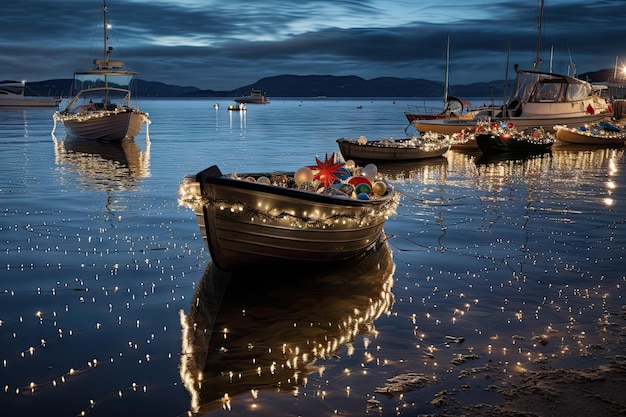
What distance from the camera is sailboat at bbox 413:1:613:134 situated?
40.1 metres

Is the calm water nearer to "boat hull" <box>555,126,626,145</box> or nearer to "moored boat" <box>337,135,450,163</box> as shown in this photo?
"moored boat" <box>337,135,450,163</box>

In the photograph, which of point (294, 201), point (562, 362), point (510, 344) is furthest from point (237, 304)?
point (562, 362)

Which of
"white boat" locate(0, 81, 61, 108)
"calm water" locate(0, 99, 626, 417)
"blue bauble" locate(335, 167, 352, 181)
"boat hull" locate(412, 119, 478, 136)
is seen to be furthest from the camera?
"white boat" locate(0, 81, 61, 108)

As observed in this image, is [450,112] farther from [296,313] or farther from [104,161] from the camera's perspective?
[296,313]

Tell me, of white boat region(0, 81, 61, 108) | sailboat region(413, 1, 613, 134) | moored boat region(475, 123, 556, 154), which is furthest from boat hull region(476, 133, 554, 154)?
white boat region(0, 81, 61, 108)

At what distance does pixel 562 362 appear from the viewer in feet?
21.9

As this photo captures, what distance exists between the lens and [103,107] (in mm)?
39656

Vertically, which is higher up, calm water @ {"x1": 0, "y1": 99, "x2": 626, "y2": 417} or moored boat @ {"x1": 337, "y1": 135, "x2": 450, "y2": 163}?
moored boat @ {"x1": 337, "y1": 135, "x2": 450, "y2": 163}

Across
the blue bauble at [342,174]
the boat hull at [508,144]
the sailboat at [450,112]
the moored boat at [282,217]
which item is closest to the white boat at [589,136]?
the boat hull at [508,144]

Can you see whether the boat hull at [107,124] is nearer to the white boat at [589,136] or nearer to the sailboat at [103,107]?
the sailboat at [103,107]

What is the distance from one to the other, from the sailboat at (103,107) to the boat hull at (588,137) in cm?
2396

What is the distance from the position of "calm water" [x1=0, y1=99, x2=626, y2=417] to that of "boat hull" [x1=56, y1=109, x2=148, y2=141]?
2089cm

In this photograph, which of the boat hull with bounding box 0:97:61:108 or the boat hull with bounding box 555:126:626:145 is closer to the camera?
the boat hull with bounding box 555:126:626:145

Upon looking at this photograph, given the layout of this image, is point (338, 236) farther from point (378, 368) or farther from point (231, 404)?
point (231, 404)
